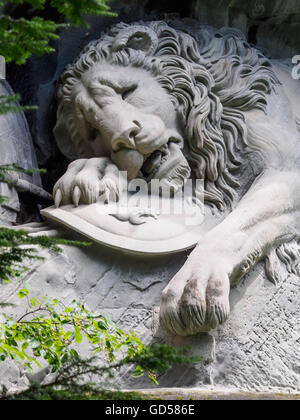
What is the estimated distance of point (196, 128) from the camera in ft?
9.46

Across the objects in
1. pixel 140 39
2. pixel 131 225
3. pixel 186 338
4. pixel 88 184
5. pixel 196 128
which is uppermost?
pixel 140 39

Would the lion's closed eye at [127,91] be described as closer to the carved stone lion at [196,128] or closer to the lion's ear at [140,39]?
the carved stone lion at [196,128]

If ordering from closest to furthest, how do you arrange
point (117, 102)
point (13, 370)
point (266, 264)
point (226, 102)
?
point (13, 370), point (266, 264), point (117, 102), point (226, 102)

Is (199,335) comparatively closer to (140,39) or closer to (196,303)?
(196,303)

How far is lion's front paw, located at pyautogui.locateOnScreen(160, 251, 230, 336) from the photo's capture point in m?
2.23

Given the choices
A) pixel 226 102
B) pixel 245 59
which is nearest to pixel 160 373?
pixel 226 102

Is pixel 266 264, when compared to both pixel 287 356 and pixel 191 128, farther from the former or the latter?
pixel 191 128

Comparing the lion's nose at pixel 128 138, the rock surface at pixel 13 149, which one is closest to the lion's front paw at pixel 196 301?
the lion's nose at pixel 128 138

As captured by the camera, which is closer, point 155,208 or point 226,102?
point 155,208

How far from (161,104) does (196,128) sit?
18 cm

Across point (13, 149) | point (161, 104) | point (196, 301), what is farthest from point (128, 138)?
point (196, 301)

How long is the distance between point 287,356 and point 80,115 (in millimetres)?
1293

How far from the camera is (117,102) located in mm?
2816

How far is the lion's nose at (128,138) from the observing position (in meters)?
2.71
